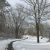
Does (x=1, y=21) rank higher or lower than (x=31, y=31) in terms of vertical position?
higher

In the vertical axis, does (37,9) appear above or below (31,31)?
above

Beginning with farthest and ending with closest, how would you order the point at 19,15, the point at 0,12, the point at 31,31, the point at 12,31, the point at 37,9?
Result: the point at 31,31, the point at 12,31, the point at 19,15, the point at 0,12, the point at 37,9

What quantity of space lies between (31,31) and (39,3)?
7614 centimetres

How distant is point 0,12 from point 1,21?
2880 millimetres

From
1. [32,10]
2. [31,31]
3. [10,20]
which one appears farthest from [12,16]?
[32,10]

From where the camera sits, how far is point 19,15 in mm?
81938

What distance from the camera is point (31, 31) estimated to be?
366ft

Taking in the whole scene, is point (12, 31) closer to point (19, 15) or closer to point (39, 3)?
point (19, 15)

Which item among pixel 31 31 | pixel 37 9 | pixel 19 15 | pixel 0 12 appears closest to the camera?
pixel 37 9

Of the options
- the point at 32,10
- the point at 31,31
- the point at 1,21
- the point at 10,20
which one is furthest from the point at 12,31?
the point at 32,10

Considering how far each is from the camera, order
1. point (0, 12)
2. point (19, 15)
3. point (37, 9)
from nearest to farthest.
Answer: point (37, 9) → point (0, 12) → point (19, 15)

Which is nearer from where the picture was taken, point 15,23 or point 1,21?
point 1,21

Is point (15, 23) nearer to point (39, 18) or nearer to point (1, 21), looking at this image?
point (1, 21)

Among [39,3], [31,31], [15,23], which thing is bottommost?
[31,31]
